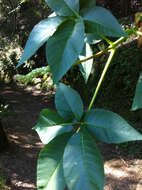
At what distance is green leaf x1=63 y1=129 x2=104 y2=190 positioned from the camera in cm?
31

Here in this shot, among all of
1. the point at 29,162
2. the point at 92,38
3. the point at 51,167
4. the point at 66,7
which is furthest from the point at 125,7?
the point at 51,167

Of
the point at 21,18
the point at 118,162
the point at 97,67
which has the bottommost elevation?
the point at 118,162

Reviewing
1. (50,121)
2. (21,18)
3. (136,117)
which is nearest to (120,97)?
(136,117)

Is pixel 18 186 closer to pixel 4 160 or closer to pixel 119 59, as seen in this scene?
pixel 4 160

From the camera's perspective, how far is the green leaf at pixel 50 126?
0.40 m

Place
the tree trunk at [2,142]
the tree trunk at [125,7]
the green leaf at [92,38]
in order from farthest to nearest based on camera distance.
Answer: the tree trunk at [125,7] → the tree trunk at [2,142] → the green leaf at [92,38]

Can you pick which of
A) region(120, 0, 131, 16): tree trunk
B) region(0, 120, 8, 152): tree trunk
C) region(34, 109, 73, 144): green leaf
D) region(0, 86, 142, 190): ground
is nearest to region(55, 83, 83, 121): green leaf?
region(34, 109, 73, 144): green leaf

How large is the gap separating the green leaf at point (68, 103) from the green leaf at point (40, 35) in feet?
0.39

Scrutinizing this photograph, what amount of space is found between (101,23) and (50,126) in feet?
0.60

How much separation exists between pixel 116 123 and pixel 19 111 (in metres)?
6.15

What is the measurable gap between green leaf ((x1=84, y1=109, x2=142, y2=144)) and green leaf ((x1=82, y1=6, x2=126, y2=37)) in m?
0.11

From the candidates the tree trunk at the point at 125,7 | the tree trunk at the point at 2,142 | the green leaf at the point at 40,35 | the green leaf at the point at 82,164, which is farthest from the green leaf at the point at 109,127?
the tree trunk at the point at 125,7

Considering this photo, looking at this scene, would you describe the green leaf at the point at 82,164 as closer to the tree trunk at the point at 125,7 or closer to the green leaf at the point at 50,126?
the green leaf at the point at 50,126

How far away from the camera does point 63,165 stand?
0.33 metres
